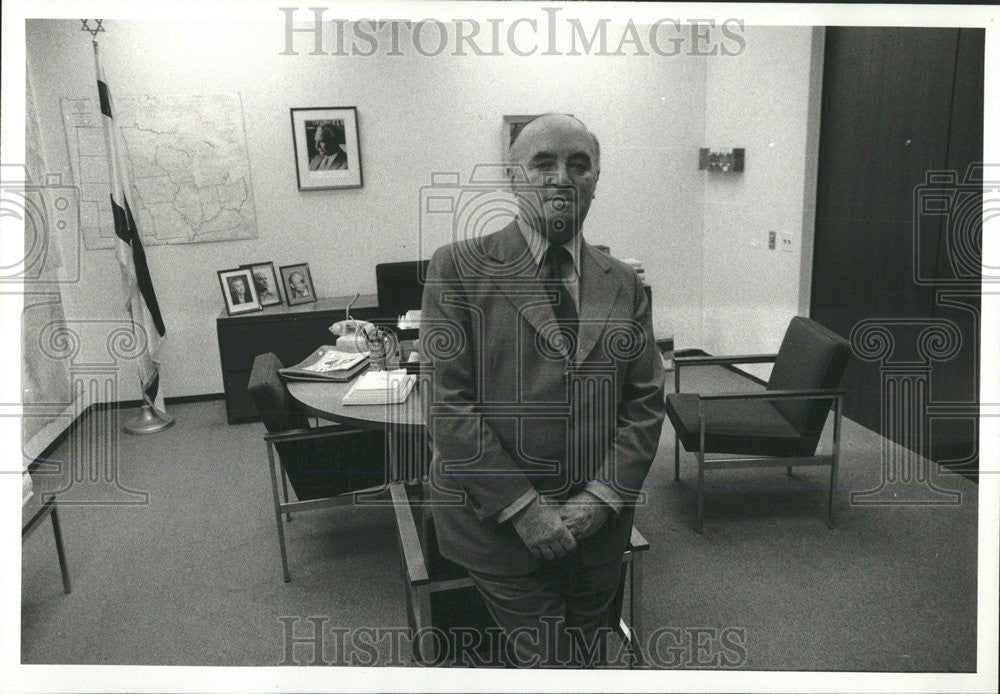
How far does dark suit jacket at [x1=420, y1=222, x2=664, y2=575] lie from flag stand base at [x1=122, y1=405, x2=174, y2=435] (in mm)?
3017

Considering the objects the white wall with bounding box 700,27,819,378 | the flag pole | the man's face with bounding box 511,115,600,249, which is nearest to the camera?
the man's face with bounding box 511,115,600,249

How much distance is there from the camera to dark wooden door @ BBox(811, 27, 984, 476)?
292cm

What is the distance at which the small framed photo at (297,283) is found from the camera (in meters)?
4.41

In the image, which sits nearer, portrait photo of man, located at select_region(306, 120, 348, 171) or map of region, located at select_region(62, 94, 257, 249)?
map of region, located at select_region(62, 94, 257, 249)

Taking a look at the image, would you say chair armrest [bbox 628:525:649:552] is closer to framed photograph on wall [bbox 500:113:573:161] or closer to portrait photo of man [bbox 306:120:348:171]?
framed photograph on wall [bbox 500:113:573:161]

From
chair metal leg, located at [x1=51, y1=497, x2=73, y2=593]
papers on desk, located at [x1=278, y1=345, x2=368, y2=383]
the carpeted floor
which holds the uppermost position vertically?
papers on desk, located at [x1=278, y1=345, x2=368, y2=383]

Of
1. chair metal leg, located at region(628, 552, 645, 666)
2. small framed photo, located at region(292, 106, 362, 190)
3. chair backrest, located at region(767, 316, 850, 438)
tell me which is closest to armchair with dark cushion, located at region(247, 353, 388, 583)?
chair metal leg, located at region(628, 552, 645, 666)

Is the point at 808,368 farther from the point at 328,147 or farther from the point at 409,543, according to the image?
the point at 328,147

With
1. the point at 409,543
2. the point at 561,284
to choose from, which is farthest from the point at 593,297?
the point at 409,543

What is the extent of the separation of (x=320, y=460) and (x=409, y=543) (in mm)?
768

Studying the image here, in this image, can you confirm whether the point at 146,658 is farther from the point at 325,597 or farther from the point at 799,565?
the point at 799,565

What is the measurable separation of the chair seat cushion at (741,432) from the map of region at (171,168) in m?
2.87

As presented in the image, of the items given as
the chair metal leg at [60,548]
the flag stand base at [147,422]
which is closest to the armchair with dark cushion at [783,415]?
the chair metal leg at [60,548]

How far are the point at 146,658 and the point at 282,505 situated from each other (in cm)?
62
